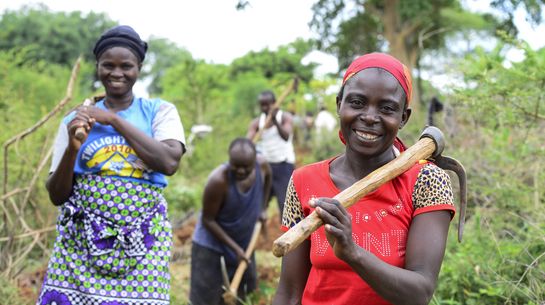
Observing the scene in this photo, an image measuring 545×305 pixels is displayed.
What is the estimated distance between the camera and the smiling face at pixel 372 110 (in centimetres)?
196

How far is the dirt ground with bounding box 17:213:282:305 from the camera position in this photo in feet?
16.4

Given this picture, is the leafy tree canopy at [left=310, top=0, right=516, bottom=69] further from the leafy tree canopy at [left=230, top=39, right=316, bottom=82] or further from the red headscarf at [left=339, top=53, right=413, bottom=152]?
the leafy tree canopy at [left=230, top=39, right=316, bottom=82]

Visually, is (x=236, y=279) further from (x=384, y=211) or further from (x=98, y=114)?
(x=384, y=211)

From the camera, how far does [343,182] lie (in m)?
2.11

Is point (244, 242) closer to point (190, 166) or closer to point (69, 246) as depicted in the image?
point (69, 246)

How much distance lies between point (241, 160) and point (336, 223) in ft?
10.9

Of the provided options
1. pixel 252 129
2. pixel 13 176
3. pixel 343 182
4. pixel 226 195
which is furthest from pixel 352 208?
pixel 252 129

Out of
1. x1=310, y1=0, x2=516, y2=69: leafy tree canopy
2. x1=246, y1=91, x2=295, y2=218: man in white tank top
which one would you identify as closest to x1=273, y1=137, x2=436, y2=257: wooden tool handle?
x1=246, y1=91, x2=295, y2=218: man in white tank top

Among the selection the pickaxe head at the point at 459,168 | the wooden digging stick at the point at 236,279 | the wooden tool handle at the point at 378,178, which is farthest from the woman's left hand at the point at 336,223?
the wooden digging stick at the point at 236,279

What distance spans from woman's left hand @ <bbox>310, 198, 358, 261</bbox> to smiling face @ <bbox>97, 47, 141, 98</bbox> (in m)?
1.66

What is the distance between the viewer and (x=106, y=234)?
2.97 metres

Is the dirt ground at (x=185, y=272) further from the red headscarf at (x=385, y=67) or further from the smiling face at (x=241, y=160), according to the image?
the red headscarf at (x=385, y=67)

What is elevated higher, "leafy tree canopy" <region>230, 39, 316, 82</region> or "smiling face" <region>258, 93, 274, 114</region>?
"leafy tree canopy" <region>230, 39, 316, 82</region>

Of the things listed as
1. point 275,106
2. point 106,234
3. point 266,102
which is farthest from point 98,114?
point 266,102
